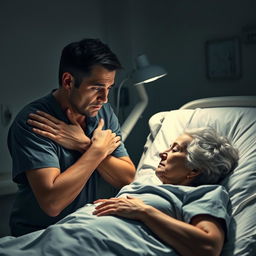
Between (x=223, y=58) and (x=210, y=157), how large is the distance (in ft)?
2.71

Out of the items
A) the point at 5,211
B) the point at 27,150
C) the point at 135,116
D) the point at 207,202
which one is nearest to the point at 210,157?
the point at 207,202

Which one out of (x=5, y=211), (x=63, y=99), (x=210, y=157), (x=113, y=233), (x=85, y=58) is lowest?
(x=5, y=211)

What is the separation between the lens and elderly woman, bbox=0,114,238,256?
1.24 m

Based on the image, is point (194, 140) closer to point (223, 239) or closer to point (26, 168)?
point (223, 239)

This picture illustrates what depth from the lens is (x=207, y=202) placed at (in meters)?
1.33

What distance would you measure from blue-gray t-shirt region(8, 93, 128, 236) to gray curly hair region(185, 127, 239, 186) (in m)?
0.46

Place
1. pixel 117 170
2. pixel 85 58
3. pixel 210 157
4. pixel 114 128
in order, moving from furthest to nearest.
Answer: pixel 114 128, pixel 117 170, pixel 85 58, pixel 210 157

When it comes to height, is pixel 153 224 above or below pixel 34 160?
below

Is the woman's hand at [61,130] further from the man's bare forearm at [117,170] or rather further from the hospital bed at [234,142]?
the hospital bed at [234,142]

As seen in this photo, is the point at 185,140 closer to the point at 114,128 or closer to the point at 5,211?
the point at 114,128

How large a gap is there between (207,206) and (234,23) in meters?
1.13

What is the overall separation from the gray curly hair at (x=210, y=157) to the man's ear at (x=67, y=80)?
0.50 metres

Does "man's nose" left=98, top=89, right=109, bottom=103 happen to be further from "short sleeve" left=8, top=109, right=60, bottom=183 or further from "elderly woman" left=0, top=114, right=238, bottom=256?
"elderly woman" left=0, top=114, right=238, bottom=256

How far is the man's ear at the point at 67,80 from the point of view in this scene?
1655mm
